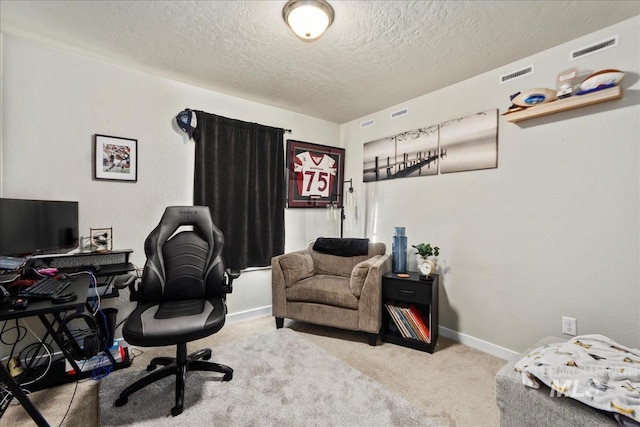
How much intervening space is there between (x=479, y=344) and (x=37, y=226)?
3.59 m

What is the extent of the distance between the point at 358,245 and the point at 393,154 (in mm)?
1159

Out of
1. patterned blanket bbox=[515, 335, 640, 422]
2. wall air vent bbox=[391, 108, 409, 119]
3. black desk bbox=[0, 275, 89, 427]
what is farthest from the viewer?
wall air vent bbox=[391, 108, 409, 119]

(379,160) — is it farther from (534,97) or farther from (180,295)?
(180,295)

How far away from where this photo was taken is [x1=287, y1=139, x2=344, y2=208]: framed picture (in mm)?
3543

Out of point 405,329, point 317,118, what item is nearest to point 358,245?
point 405,329

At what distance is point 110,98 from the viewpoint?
241 centimetres

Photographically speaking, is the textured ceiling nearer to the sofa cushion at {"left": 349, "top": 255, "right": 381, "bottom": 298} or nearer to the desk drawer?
the sofa cushion at {"left": 349, "top": 255, "right": 381, "bottom": 298}

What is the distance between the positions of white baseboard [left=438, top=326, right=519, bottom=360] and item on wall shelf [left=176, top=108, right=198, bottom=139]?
125 inches

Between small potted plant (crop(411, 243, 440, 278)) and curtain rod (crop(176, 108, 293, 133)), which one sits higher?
curtain rod (crop(176, 108, 293, 133))

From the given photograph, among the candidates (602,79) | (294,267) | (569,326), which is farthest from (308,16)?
(569,326)

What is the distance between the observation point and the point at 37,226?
6.36ft

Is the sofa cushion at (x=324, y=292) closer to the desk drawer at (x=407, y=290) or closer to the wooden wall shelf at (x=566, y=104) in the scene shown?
the desk drawer at (x=407, y=290)

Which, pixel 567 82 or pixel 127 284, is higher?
pixel 567 82

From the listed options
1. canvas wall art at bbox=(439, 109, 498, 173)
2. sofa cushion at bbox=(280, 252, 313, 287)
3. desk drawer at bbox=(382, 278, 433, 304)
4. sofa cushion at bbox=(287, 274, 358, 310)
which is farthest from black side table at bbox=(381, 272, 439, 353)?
canvas wall art at bbox=(439, 109, 498, 173)
